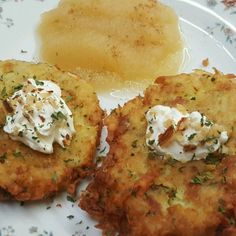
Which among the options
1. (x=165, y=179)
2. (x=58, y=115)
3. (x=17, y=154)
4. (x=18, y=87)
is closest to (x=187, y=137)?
(x=165, y=179)

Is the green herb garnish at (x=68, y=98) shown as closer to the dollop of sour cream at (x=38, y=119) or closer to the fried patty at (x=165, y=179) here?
the dollop of sour cream at (x=38, y=119)

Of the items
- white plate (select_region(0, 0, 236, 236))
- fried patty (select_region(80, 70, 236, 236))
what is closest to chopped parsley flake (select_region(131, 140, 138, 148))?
fried patty (select_region(80, 70, 236, 236))

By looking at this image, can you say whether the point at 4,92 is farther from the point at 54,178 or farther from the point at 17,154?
the point at 54,178

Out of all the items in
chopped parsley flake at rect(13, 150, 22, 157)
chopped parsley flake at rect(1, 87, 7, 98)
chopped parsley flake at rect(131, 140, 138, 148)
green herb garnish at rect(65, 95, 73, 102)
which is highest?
chopped parsley flake at rect(131, 140, 138, 148)

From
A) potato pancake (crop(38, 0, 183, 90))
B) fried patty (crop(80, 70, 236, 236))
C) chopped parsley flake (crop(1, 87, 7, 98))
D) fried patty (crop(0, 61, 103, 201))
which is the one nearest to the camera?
fried patty (crop(80, 70, 236, 236))

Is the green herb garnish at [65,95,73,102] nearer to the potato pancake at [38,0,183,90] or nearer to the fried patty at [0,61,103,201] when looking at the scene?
the fried patty at [0,61,103,201]

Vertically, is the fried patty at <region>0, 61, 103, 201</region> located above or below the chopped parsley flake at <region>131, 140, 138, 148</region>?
below

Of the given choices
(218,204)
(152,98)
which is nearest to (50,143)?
(152,98)
